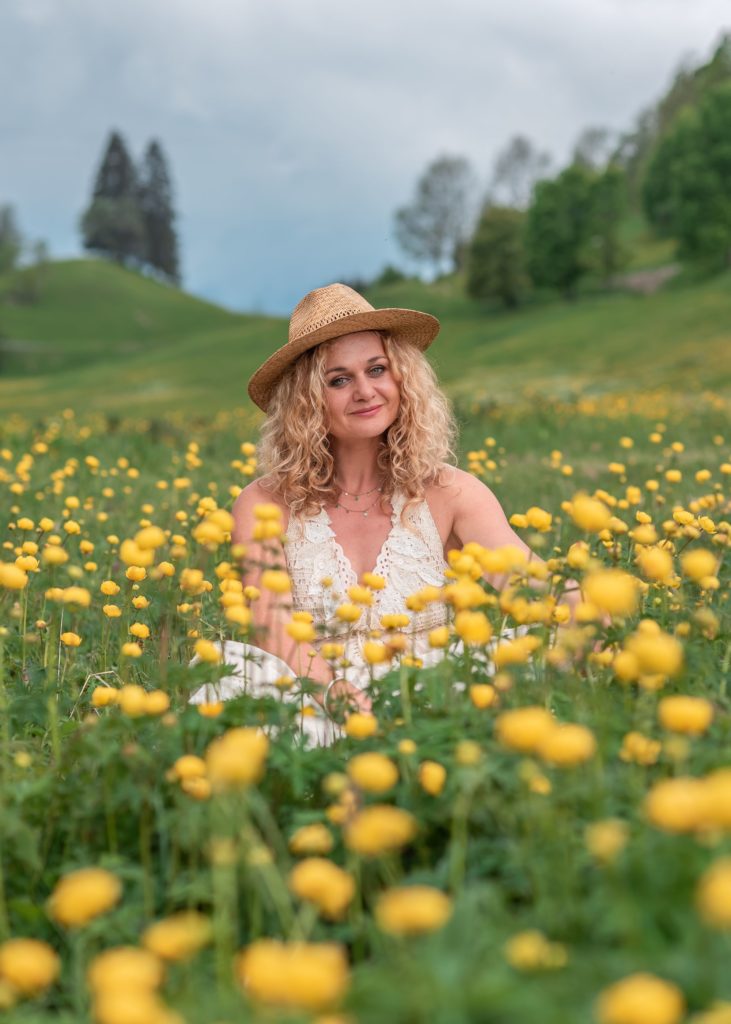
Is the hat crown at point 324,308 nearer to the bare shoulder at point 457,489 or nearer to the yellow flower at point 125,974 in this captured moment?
the bare shoulder at point 457,489

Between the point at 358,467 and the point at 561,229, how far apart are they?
3820 centimetres

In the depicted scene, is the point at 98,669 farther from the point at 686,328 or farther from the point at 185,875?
the point at 686,328

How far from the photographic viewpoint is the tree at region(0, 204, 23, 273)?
61094 millimetres

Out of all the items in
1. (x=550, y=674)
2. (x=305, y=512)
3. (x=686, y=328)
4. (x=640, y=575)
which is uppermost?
(x=686, y=328)

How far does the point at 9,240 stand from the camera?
67.8 meters

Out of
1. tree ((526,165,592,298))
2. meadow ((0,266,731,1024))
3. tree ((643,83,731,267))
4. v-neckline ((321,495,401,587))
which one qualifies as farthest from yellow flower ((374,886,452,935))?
tree ((526,165,592,298))

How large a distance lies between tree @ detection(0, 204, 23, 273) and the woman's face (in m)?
62.1

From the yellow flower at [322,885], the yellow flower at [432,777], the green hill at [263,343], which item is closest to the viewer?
the yellow flower at [322,885]

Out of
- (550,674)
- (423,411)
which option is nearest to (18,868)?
(550,674)

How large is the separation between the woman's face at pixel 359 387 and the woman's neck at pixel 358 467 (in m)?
0.11

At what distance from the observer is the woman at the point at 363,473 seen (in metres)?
3.73

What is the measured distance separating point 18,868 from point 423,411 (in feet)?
7.90

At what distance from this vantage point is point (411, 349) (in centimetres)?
400

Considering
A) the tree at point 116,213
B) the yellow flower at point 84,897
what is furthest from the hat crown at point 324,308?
the tree at point 116,213
